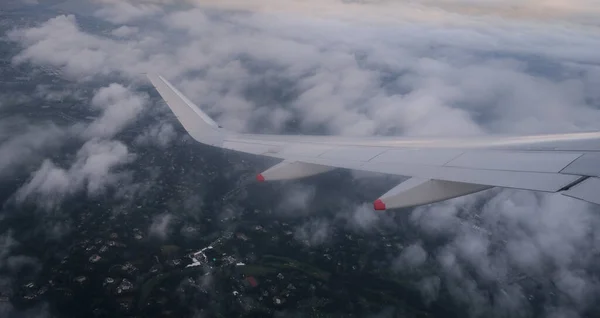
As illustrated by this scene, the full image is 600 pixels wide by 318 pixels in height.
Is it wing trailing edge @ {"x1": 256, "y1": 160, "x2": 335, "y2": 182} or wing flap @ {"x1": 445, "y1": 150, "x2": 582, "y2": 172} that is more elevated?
wing flap @ {"x1": 445, "y1": 150, "x2": 582, "y2": 172}

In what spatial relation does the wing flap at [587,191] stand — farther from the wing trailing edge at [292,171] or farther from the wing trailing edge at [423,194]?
the wing trailing edge at [292,171]

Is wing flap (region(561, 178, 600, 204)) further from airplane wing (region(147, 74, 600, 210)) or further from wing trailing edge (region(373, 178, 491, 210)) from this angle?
wing trailing edge (region(373, 178, 491, 210))

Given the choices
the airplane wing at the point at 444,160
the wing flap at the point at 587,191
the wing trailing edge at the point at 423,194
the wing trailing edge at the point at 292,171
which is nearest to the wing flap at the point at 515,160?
the airplane wing at the point at 444,160

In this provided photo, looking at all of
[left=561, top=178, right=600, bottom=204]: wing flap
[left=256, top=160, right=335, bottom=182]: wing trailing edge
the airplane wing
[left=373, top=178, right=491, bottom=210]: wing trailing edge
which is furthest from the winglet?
[left=561, top=178, right=600, bottom=204]: wing flap

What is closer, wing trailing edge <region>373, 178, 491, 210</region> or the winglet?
wing trailing edge <region>373, 178, 491, 210</region>

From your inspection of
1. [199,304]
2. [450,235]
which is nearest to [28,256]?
[199,304]

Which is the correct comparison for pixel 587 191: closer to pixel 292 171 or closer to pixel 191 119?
pixel 292 171

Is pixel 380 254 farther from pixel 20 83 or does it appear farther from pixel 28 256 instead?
pixel 20 83

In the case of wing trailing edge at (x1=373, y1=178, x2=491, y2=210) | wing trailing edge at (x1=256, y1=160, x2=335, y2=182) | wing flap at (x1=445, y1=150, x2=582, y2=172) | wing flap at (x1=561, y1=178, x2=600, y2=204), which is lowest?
wing trailing edge at (x1=256, y1=160, x2=335, y2=182)
